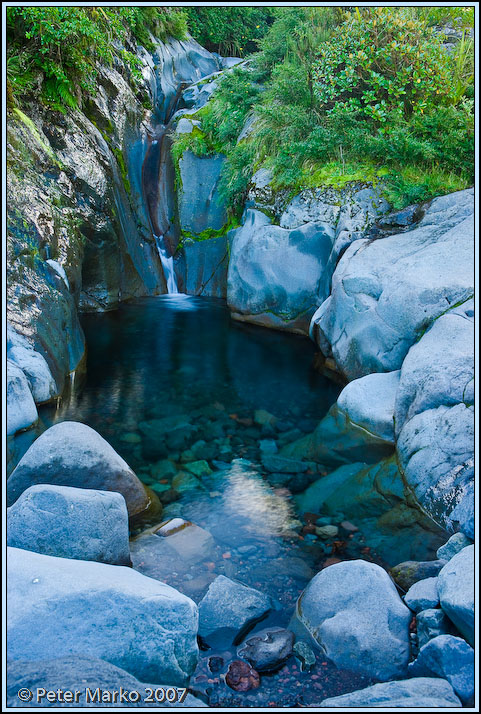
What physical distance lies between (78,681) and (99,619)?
1.01ft

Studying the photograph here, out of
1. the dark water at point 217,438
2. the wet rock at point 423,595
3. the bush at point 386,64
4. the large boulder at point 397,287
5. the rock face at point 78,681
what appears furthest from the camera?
the bush at point 386,64

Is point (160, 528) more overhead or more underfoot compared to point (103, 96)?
more underfoot

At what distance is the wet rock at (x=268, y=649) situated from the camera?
3004 millimetres

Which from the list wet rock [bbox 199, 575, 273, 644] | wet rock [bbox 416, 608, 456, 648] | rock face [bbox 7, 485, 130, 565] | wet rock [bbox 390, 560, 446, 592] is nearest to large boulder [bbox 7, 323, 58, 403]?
rock face [bbox 7, 485, 130, 565]

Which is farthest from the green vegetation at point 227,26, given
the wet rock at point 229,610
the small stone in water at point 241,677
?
the small stone in water at point 241,677

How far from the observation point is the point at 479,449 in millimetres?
3363

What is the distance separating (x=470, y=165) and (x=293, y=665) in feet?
29.0

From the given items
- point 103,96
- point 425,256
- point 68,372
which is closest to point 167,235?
point 103,96

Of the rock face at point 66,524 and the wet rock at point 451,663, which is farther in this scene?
the rock face at point 66,524

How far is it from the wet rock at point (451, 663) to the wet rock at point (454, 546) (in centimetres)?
92

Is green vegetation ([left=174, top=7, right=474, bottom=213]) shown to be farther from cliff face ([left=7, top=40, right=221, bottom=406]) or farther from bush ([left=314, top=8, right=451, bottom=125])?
cliff face ([left=7, top=40, right=221, bottom=406])

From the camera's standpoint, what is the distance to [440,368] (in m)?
5.16

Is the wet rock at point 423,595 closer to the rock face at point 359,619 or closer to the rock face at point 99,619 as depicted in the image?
the rock face at point 359,619

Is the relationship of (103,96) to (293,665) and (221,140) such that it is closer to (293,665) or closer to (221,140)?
(221,140)
